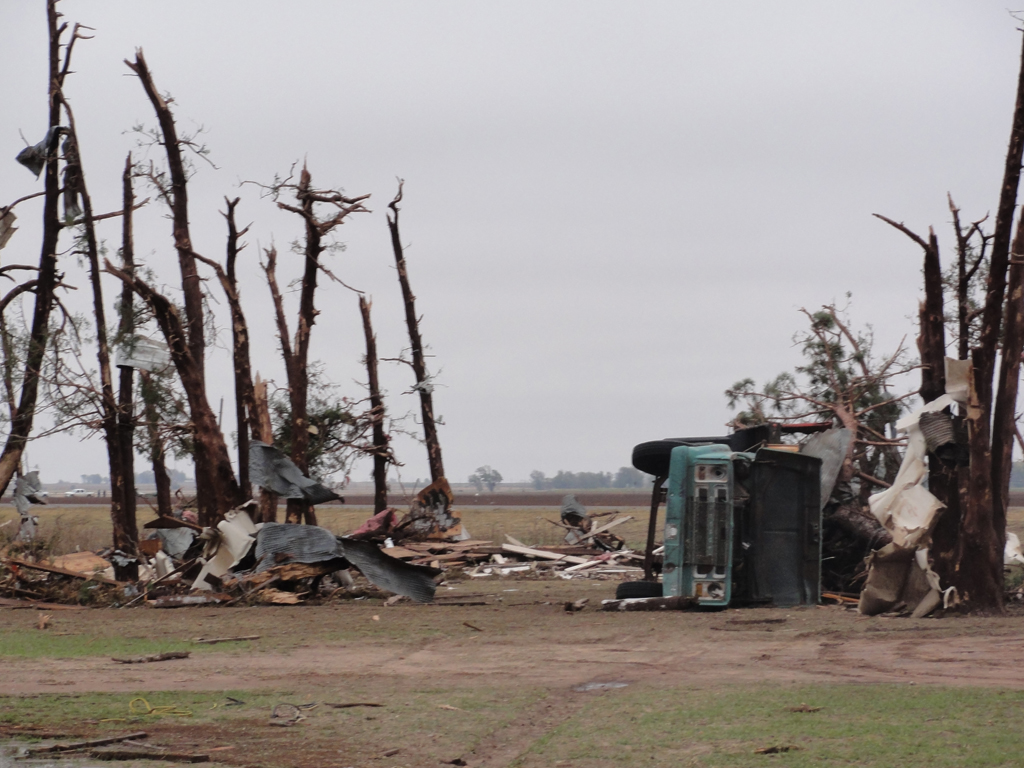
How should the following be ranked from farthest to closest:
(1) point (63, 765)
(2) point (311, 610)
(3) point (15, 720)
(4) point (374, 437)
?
(4) point (374, 437) → (2) point (311, 610) → (3) point (15, 720) → (1) point (63, 765)

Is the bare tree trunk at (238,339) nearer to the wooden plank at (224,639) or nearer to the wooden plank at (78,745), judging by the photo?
the wooden plank at (224,639)

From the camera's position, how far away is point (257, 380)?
21.8m

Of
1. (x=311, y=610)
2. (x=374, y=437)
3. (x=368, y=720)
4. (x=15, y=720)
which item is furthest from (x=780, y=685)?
(x=374, y=437)

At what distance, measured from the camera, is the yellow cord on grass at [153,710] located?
8.41 meters

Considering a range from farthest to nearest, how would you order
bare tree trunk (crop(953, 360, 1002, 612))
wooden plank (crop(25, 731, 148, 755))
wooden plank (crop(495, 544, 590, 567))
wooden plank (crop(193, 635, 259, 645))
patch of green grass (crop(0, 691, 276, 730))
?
wooden plank (crop(495, 544, 590, 567)) < bare tree trunk (crop(953, 360, 1002, 612)) < wooden plank (crop(193, 635, 259, 645)) < patch of green grass (crop(0, 691, 276, 730)) < wooden plank (crop(25, 731, 148, 755))

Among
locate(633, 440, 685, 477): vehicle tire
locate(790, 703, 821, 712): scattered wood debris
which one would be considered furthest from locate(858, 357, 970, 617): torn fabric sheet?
locate(790, 703, 821, 712): scattered wood debris

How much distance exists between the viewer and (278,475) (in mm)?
19969

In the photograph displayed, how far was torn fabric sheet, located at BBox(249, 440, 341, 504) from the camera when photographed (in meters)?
19.8

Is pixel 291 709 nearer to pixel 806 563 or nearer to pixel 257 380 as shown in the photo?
pixel 806 563

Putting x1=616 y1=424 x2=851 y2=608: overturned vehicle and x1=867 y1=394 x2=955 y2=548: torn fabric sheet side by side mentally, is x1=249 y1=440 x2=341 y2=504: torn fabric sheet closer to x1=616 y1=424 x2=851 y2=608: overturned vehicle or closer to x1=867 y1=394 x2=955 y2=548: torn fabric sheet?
x1=616 y1=424 x2=851 y2=608: overturned vehicle

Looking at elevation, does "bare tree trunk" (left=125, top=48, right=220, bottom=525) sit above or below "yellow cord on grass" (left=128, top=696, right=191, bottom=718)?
above

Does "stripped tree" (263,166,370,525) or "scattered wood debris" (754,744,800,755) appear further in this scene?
"stripped tree" (263,166,370,525)

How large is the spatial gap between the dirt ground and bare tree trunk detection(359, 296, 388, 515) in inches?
566

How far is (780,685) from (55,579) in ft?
45.2
